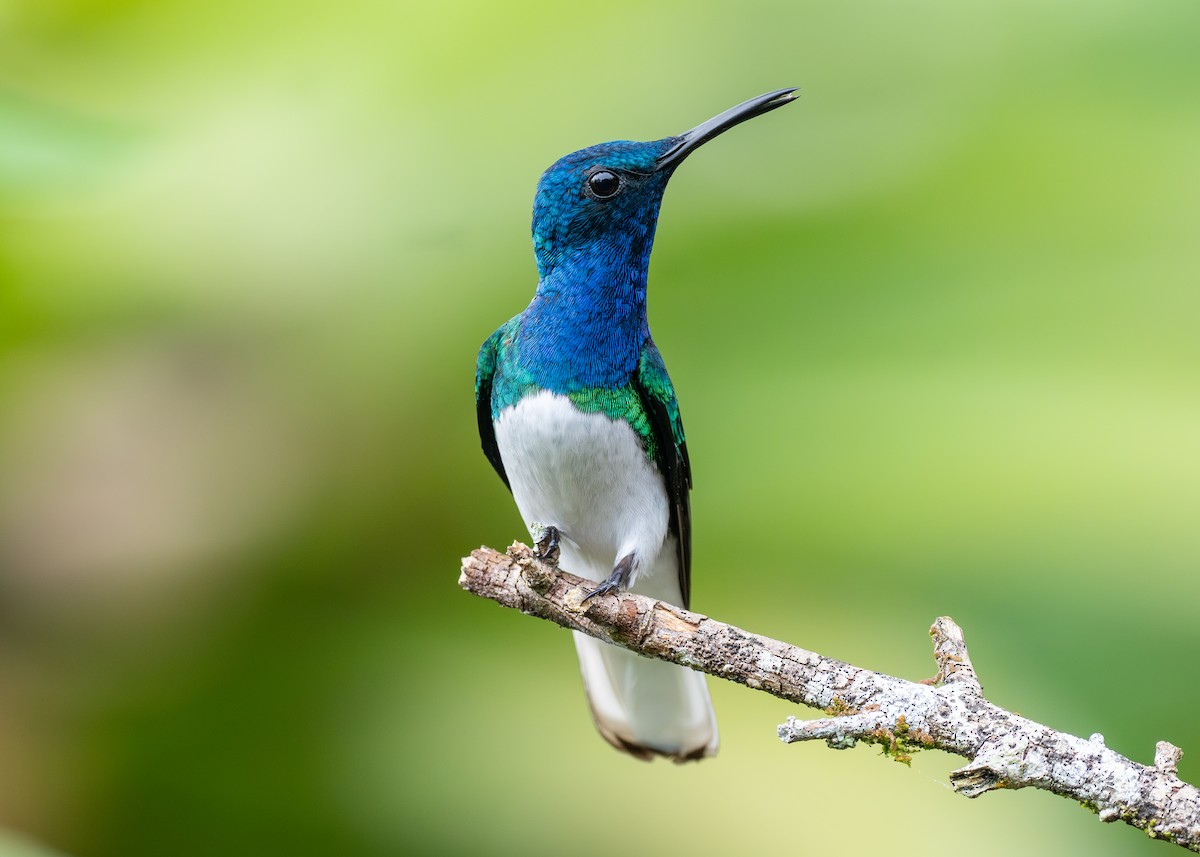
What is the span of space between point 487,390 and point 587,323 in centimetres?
22

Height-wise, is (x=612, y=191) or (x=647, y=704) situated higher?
(x=612, y=191)

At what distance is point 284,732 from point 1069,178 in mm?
2147

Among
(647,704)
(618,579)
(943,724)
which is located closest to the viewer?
(943,724)

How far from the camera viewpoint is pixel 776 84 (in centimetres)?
282

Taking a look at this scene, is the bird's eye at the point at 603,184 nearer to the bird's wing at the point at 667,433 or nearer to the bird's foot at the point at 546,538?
the bird's wing at the point at 667,433

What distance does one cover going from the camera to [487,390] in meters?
1.61

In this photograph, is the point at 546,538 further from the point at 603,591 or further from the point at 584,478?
the point at 603,591

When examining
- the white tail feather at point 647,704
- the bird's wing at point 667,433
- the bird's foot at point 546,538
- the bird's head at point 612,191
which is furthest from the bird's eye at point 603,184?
the white tail feather at point 647,704

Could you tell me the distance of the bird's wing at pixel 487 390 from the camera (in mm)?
1576

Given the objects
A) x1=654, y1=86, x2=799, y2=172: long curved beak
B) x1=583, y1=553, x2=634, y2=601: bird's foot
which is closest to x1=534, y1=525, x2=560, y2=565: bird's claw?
x1=583, y1=553, x2=634, y2=601: bird's foot

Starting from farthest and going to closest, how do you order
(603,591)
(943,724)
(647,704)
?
(647,704) → (603,591) → (943,724)

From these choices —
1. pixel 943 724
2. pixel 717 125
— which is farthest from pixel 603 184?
pixel 943 724

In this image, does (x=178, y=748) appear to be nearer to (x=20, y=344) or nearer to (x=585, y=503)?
(x=20, y=344)

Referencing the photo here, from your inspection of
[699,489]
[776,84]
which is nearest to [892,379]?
[699,489]
